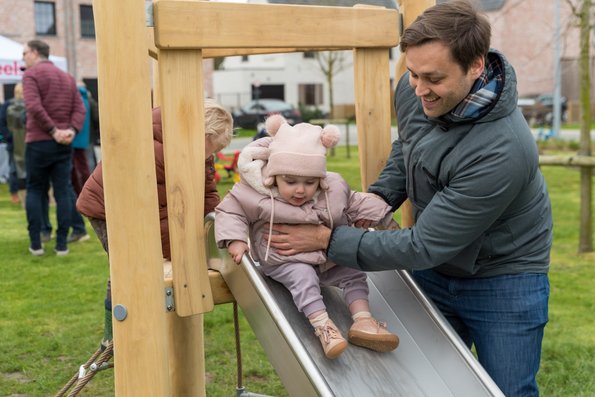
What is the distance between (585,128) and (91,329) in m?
4.80

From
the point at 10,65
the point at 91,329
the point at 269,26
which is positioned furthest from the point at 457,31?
the point at 10,65

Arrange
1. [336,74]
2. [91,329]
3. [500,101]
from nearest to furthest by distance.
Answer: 1. [500,101]
2. [91,329]
3. [336,74]

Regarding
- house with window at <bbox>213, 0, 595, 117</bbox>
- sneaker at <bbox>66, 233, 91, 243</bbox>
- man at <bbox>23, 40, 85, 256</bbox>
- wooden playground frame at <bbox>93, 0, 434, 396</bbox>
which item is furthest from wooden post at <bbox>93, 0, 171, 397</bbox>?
house with window at <bbox>213, 0, 595, 117</bbox>

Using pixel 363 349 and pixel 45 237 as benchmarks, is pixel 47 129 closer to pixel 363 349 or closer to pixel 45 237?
pixel 45 237

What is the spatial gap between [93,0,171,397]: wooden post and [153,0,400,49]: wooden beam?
5.0 inches

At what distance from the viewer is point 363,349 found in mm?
2863

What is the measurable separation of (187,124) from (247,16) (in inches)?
17.1

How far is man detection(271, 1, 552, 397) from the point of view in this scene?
2.49 meters

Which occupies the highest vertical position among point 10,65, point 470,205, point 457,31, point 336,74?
point 10,65

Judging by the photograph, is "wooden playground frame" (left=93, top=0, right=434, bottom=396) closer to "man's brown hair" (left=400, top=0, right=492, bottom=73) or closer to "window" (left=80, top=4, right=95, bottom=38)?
"man's brown hair" (left=400, top=0, right=492, bottom=73)

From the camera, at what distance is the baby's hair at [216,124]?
308cm

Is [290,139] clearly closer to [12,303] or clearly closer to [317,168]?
[317,168]

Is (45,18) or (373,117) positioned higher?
(45,18)

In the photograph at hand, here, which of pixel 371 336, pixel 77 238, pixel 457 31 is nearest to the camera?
pixel 457 31
